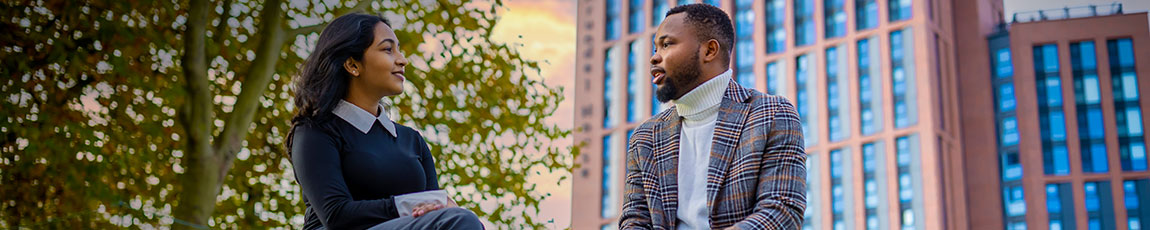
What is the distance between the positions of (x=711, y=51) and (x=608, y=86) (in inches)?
3200

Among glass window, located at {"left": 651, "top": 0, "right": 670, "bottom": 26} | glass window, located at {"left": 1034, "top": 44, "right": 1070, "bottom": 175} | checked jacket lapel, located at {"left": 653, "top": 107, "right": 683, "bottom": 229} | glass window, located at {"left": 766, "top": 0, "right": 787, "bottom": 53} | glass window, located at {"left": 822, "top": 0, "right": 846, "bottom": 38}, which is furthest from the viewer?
glass window, located at {"left": 651, "top": 0, "right": 670, "bottom": 26}

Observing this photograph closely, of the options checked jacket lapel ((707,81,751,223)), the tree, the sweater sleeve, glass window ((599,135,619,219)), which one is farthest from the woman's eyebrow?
glass window ((599,135,619,219))

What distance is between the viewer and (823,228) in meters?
73.3

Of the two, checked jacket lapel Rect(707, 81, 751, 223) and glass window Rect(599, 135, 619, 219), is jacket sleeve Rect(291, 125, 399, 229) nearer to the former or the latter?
checked jacket lapel Rect(707, 81, 751, 223)

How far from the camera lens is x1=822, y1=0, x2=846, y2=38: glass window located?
7394cm

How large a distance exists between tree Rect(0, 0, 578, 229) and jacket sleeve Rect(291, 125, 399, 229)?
245 inches

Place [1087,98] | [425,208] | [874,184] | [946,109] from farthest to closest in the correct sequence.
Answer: [946,109], [874,184], [1087,98], [425,208]

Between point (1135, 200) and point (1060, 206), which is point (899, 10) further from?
point (1135, 200)

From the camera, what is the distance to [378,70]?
3.83 m

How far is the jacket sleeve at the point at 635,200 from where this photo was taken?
404 cm

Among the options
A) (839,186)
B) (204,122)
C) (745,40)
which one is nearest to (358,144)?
(204,122)

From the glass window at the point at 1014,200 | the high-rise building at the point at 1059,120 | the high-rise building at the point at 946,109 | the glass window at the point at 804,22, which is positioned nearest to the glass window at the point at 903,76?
the high-rise building at the point at 946,109

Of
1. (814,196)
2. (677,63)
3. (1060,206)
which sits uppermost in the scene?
(677,63)

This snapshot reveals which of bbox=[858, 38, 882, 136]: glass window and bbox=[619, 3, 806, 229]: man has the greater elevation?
bbox=[858, 38, 882, 136]: glass window
